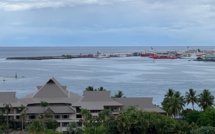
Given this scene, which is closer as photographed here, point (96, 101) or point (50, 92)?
point (96, 101)

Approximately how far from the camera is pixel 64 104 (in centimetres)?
4012

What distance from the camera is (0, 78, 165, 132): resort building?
38000 millimetres

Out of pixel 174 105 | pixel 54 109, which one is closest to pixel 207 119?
pixel 174 105

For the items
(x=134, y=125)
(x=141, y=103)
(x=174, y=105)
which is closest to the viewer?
(x=134, y=125)

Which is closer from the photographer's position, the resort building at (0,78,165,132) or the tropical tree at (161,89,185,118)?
the resort building at (0,78,165,132)

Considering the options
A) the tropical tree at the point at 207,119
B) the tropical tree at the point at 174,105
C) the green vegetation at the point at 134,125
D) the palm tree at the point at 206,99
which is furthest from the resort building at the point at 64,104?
the palm tree at the point at 206,99

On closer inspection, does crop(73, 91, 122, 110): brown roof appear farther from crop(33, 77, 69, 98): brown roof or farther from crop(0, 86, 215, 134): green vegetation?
crop(0, 86, 215, 134): green vegetation

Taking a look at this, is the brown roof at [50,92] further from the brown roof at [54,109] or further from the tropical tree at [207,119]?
the tropical tree at [207,119]

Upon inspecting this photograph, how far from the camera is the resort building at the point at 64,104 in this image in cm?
3800

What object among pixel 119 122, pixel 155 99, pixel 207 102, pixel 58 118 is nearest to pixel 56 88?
pixel 58 118

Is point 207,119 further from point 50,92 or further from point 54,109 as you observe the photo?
point 50,92

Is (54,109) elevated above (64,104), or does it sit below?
below

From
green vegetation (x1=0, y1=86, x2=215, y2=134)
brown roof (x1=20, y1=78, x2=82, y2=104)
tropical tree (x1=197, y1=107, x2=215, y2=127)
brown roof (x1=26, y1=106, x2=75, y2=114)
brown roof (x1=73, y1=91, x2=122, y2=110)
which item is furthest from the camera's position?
brown roof (x1=20, y1=78, x2=82, y2=104)

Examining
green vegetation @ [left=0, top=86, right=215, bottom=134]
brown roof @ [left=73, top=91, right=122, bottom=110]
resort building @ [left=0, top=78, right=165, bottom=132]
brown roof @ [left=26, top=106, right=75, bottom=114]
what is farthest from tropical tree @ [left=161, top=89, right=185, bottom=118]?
brown roof @ [left=26, top=106, right=75, bottom=114]
